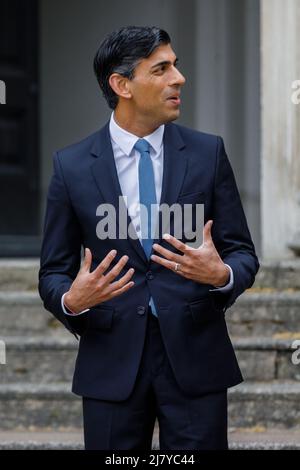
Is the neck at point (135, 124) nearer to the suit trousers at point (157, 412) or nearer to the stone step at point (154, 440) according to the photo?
the suit trousers at point (157, 412)

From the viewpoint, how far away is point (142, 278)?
3.20 meters

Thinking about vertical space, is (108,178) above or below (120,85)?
below

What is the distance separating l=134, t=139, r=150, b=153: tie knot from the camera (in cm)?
324

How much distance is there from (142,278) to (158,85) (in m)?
0.54

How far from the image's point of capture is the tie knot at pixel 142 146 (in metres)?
3.24

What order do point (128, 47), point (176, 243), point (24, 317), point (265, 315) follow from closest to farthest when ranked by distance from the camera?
point (176, 243)
point (128, 47)
point (265, 315)
point (24, 317)

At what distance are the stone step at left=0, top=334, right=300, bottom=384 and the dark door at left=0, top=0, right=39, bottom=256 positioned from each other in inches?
96.3

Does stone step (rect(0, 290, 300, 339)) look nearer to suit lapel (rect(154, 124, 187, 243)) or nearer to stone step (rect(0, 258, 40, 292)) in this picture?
stone step (rect(0, 258, 40, 292))

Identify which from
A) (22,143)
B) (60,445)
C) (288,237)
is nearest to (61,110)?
(22,143)

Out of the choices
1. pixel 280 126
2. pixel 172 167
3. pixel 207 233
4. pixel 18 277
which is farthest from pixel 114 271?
pixel 280 126

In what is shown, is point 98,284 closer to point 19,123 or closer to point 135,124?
point 135,124

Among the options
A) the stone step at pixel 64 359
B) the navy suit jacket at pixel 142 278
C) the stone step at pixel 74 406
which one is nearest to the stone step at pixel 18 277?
the stone step at pixel 64 359

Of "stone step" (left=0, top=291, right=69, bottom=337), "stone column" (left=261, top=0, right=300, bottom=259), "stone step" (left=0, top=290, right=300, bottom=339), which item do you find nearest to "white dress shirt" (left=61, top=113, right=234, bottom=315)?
"stone step" (left=0, top=290, right=300, bottom=339)

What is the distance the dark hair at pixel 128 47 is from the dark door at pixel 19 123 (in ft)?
16.0
